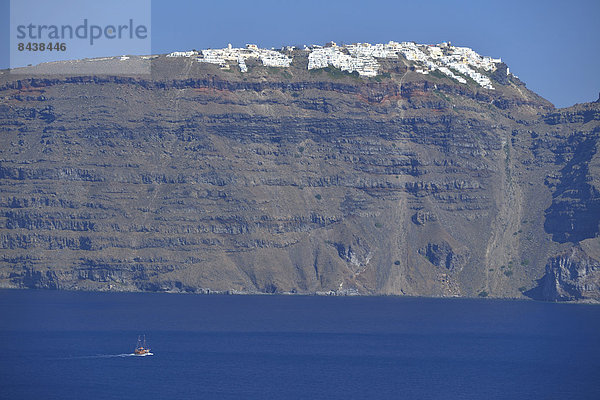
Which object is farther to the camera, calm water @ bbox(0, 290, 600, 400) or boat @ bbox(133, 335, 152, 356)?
boat @ bbox(133, 335, 152, 356)

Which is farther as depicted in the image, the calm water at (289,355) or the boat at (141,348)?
the boat at (141,348)

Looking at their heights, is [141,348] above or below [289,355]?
above

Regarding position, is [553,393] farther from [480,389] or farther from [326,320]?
[326,320]

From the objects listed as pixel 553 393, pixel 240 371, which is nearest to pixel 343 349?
pixel 240 371

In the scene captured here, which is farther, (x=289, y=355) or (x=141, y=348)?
(x=289, y=355)
